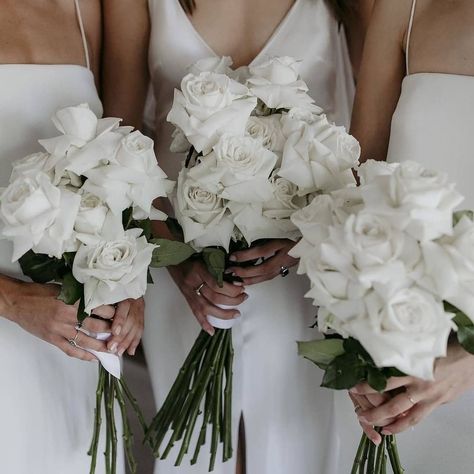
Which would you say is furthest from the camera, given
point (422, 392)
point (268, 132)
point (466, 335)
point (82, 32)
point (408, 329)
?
point (82, 32)

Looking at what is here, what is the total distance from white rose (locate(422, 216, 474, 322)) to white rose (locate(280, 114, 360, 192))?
0.30 m

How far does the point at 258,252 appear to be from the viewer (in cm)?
141

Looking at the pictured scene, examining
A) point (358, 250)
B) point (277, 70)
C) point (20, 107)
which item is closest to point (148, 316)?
point (20, 107)

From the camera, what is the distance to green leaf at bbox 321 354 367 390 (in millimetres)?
1110

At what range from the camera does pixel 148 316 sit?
1.79m

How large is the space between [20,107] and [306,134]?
2.12ft

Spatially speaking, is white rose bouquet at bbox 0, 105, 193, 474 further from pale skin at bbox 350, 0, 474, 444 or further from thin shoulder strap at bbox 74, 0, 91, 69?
pale skin at bbox 350, 0, 474, 444

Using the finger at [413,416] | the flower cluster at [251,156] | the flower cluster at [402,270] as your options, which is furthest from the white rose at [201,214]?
the finger at [413,416]

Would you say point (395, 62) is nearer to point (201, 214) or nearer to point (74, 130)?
point (201, 214)

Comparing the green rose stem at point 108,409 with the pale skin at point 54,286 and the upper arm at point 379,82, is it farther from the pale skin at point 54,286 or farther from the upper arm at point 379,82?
the upper arm at point 379,82

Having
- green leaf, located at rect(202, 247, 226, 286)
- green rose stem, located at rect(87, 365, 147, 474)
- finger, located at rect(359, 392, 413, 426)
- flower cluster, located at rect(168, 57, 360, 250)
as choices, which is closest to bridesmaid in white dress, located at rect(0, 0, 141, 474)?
green rose stem, located at rect(87, 365, 147, 474)

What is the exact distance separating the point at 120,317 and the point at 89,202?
0.31 meters

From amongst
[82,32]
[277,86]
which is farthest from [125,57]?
[277,86]

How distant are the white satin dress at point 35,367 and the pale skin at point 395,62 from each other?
25.7 inches
